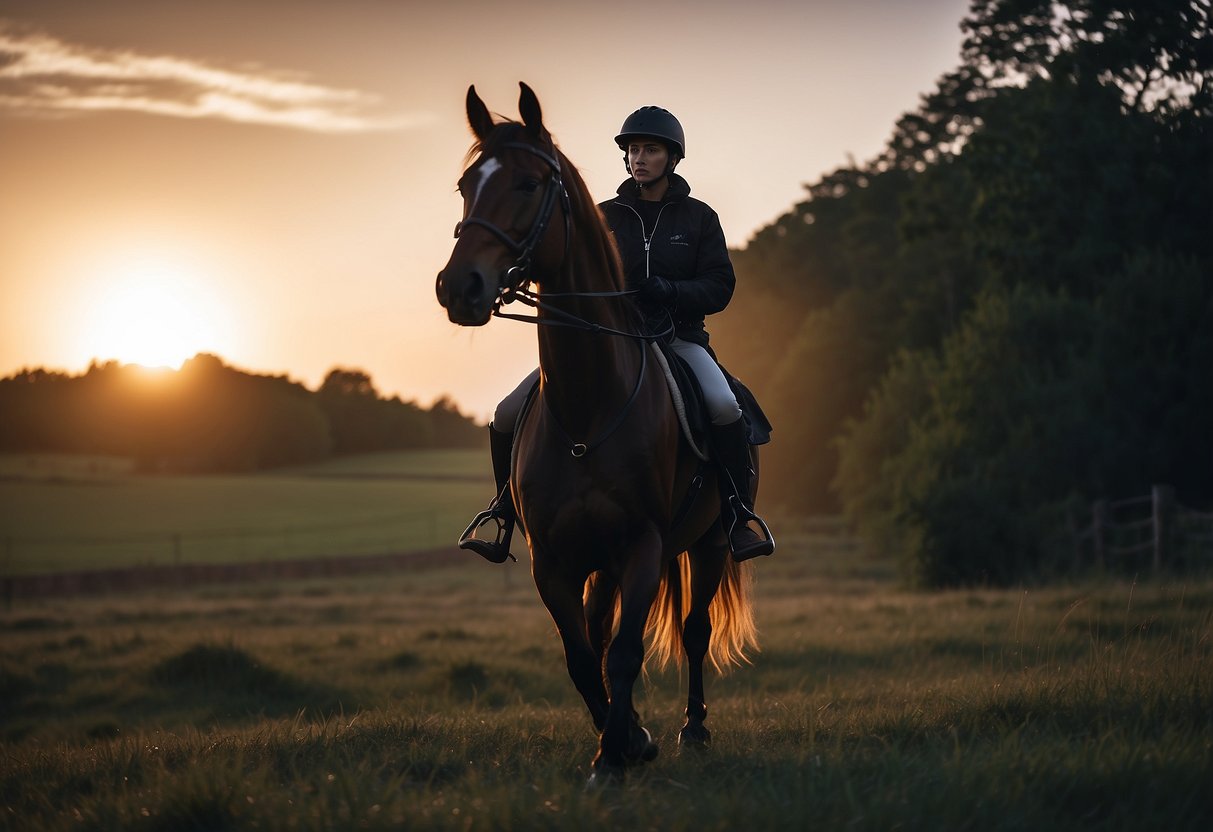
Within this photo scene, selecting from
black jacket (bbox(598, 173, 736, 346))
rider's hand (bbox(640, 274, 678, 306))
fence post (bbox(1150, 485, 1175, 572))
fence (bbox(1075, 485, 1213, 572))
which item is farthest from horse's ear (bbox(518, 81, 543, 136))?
fence post (bbox(1150, 485, 1175, 572))

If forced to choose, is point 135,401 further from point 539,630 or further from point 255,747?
point 255,747

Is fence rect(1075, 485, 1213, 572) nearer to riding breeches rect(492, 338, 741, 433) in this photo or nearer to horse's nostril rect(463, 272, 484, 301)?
riding breeches rect(492, 338, 741, 433)

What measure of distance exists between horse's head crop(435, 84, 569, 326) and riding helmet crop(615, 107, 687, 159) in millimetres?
1153

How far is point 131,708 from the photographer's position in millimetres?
14219

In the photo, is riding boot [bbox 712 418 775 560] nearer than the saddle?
No

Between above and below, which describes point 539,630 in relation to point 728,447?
below

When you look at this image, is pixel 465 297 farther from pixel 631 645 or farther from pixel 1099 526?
pixel 1099 526

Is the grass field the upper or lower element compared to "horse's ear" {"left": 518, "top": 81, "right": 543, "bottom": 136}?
lower

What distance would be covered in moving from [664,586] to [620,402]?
2.36m

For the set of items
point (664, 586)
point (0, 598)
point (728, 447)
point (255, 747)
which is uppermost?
point (728, 447)

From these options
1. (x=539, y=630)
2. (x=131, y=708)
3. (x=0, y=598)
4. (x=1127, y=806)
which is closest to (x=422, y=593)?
(x=0, y=598)

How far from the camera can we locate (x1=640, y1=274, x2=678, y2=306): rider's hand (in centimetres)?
679

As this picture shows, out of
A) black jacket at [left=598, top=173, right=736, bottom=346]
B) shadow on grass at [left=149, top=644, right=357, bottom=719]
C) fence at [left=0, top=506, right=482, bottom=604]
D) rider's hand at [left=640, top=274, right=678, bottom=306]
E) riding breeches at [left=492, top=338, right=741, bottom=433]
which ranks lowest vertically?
fence at [left=0, top=506, right=482, bottom=604]

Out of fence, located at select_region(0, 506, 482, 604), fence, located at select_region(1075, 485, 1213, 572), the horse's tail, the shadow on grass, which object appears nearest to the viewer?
the horse's tail
